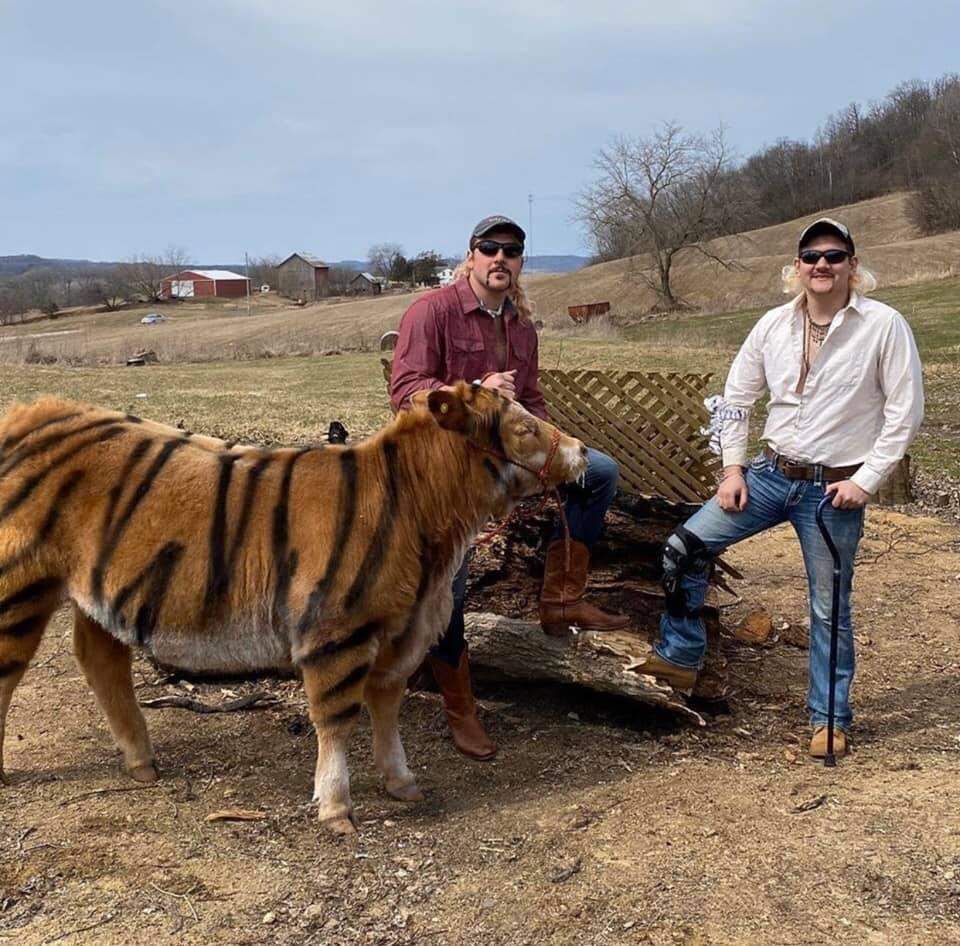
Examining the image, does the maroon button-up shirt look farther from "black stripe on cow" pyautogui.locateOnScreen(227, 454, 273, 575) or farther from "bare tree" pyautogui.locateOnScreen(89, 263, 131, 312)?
"bare tree" pyautogui.locateOnScreen(89, 263, 131, 312)

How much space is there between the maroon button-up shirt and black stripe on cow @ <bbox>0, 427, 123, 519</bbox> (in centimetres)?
153

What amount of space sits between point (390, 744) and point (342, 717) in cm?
53

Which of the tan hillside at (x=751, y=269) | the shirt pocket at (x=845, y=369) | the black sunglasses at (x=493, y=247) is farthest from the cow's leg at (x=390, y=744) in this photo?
the tan hillside at (x=751, y=269)

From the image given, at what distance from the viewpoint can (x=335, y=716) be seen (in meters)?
4.34

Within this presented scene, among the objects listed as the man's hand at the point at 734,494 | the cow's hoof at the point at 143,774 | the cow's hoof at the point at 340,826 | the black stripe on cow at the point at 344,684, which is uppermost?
the man's hand at the point at 734,494

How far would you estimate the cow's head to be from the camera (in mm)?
4430

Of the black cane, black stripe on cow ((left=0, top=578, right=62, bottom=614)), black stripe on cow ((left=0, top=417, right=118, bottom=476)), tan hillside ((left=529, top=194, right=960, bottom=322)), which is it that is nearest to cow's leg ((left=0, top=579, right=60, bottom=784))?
black stripe on cow ((left=0, top=578, right=62, bottom=614))

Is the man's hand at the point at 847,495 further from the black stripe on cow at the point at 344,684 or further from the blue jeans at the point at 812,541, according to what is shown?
the black stripe on cow at the point at 344,684

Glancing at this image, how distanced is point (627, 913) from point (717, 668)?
8.53 ft

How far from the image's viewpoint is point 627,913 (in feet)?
11.7

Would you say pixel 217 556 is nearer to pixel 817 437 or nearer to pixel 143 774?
pixel 143 774

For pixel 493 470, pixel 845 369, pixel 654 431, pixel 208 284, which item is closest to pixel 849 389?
pixel 845 369

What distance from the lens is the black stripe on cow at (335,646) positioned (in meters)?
4.27

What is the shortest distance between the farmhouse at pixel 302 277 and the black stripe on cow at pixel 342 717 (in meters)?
108
